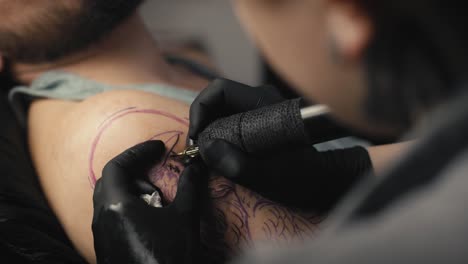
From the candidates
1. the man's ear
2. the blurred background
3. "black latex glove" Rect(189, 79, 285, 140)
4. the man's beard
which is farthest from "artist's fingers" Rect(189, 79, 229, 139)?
the blurred background

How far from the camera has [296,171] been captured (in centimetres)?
92

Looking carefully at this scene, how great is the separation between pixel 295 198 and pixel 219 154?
19 centimetres

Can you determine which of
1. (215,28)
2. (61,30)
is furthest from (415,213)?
(215,28)

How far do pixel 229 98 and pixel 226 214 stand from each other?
0.24 m

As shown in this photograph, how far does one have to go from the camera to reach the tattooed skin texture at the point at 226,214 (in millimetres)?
874

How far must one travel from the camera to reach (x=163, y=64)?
1247 millimetres

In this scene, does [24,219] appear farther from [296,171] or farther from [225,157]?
[296,171]

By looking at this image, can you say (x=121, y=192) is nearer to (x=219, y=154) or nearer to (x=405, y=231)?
(x=219, y=154)

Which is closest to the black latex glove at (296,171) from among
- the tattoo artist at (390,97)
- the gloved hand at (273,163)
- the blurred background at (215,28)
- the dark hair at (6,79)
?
the gloved hand at (273,163)

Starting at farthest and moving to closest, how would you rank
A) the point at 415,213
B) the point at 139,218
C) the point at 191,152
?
the point at 191,152 < the point at 139,218 < the point at 415,213

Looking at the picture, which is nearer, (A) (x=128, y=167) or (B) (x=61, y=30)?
(A) (x=128, y=167)

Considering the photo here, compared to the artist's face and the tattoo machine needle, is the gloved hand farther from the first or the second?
the artist's face

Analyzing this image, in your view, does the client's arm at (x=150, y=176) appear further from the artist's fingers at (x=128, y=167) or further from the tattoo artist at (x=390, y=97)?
the tattoo artist at (x=390, y=97)

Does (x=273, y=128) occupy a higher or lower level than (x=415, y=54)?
lower
